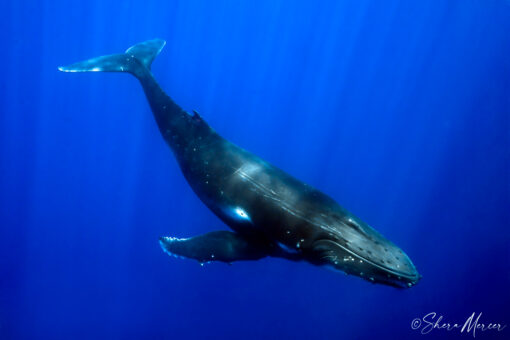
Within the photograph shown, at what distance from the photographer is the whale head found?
5043 mm

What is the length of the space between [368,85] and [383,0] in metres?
4.80

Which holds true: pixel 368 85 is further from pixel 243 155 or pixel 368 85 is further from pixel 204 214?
pixel 243 155

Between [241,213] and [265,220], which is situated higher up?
[241,213]

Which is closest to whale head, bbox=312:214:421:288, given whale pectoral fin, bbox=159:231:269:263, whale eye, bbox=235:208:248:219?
whale pectoral fin, bbox=159:231:269:263

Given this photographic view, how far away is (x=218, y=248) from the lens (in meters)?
6.47

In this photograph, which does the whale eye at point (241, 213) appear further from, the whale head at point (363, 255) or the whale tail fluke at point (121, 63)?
the whale tail fluke at point (121, 63)

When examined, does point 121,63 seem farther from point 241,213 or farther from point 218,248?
point 218,248

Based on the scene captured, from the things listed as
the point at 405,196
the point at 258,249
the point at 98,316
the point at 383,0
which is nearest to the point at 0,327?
the point at 98,316

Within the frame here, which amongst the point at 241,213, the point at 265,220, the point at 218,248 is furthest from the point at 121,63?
the point at 265,220

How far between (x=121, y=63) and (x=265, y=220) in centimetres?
631

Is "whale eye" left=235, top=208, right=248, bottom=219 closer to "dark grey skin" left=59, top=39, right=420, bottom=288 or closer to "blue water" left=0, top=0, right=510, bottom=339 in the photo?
"dark grey skin" left=59, top=39, right=420, bottom=288

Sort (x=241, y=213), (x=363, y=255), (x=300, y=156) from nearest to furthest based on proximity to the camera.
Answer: (x=363, y=255)
(x=241, y=213)
(x=300, y=156)

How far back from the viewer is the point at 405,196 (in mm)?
18500

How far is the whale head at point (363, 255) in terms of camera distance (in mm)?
5043
